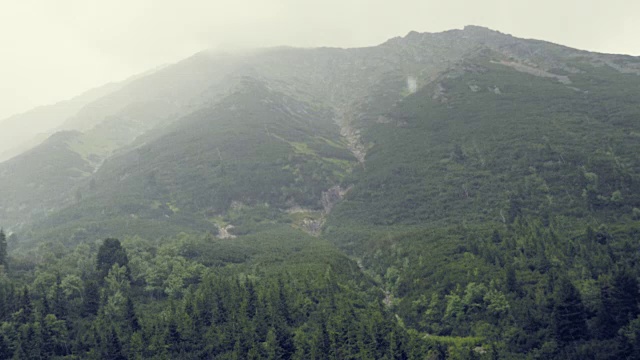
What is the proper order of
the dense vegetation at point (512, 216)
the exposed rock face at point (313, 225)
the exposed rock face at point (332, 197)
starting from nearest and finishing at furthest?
the dense vegetation at point (512, 216), the exposed rock face at point (313, 225), the exposed rock face at point (332, 197)

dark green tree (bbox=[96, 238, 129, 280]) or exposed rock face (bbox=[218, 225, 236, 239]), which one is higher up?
dark green tree (bbox=[96, 238, 129, 280])

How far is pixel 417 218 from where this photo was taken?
117938 mm

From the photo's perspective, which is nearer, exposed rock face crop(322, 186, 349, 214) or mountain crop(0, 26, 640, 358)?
mountain crop(0, 26, 640, 358)

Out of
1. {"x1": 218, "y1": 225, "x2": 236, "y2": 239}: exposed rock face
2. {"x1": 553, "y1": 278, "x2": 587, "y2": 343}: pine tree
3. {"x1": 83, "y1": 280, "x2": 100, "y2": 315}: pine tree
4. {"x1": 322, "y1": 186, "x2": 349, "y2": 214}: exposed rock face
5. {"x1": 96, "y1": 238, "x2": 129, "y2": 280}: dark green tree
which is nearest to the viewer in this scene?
{"x1": 553, "y1": 278, "x2": 587, "y2": 343}: pine tree

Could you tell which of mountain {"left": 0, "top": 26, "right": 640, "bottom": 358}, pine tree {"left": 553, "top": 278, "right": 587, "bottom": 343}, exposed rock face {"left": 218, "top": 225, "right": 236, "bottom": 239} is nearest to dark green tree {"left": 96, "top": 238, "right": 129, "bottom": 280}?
mountain {"left": 0, "top": 26, "right": 640, "bottom": 358}

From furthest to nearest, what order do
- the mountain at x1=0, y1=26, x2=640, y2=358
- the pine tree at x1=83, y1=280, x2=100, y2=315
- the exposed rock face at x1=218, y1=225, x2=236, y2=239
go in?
1. the exposed rock face at x1=218, y1=225, x2=236, y2=239
2. the pine tree at x1=83, y1=280, x2=100, y2=315
3. the mountain at x1=0, y1=26, x2=640, y2=358

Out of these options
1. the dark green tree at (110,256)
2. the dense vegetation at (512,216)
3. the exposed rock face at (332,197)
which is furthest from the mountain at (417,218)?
the dark green tree at (110,256)

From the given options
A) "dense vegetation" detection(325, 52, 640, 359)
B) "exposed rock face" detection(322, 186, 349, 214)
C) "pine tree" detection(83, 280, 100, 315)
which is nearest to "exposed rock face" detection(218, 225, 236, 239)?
"dense vegetation" detection(325, 52, 640, 359)

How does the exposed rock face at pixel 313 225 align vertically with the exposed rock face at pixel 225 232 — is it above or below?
below

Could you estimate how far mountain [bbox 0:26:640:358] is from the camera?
62344 millimetres

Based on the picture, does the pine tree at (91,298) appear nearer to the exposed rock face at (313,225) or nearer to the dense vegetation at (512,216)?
the dense vegetation at (512,216)

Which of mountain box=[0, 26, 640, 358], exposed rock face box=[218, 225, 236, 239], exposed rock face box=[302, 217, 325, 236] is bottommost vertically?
exposed rock face box=[302, 217, 325, 236]

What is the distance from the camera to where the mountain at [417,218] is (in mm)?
62344

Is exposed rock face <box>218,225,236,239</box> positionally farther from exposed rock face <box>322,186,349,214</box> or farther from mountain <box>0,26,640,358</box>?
exposed rock face <box>322,186,349,214</box>
